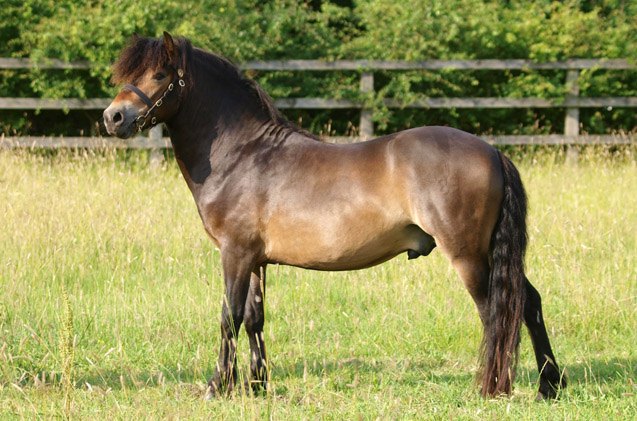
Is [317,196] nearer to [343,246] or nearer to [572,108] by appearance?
[343,246]

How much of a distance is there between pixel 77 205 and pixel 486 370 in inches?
183

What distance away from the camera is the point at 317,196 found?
507 centimetres

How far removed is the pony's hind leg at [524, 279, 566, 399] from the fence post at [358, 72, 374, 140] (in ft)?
27.6

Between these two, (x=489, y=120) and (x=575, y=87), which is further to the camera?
(x=489, y=120)

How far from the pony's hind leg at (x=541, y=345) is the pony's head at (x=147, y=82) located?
2329 mm

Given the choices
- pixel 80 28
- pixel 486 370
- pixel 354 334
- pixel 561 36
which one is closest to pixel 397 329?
pixel 354 334

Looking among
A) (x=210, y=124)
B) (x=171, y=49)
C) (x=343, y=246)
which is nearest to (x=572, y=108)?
(x=210, y=124)

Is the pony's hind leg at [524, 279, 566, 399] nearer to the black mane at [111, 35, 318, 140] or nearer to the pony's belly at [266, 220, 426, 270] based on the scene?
the pony's belly at [266, 220, 426, 270]

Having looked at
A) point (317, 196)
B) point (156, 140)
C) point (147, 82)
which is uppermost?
point (147, 82)

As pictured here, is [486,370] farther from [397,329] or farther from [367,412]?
[397,329]

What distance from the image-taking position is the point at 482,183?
15.9 feet

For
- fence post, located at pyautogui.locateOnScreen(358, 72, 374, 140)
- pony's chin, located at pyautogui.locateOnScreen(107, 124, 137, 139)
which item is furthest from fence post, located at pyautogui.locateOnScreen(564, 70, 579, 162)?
pony's chin, located at pyautogui.locateOnScreen(107, 124, 137, 139)

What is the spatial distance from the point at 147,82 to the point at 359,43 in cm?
926

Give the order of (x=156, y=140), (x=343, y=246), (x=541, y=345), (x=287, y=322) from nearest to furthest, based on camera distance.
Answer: (x=343, y=246), (x=541, y=345), (x=287, y=322), (x=156, y=140)
